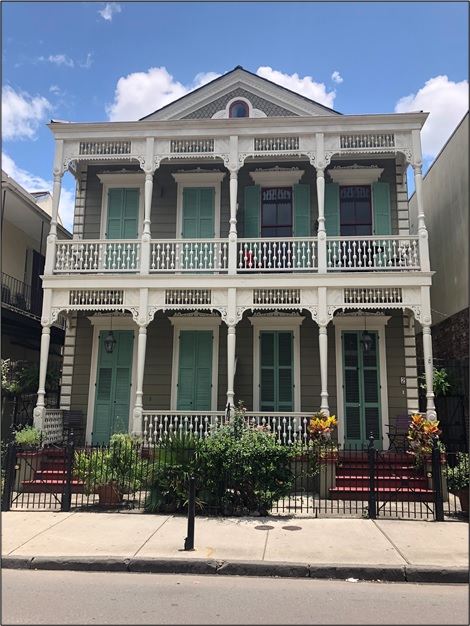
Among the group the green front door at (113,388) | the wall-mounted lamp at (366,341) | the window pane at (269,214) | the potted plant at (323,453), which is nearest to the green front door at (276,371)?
the wall-mounted lamp at (366,341)

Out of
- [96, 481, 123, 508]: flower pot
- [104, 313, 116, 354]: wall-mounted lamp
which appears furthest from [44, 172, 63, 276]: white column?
[96, 481, 123, 508]: flower pot

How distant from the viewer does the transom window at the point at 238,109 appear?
14750 millimetres

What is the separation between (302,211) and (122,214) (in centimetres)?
519

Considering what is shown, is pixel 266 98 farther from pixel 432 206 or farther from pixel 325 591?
pixel 325 591

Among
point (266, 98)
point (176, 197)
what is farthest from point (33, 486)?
point (266, 98)

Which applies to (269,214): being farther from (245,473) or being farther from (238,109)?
(245,473)

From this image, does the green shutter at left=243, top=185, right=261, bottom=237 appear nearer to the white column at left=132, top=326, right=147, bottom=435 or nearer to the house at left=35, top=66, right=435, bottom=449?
the house at left=35, top=66, right=435, bottom=449

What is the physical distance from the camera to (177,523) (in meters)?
8.39

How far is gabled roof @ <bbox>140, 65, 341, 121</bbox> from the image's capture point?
1461cm

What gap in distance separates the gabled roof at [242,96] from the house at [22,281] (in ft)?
15.6


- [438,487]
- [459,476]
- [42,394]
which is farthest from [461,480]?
[42,394]

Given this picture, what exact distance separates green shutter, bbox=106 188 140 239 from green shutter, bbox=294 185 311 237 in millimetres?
4567

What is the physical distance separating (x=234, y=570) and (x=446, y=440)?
9.76 meters

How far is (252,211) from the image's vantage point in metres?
14.4
